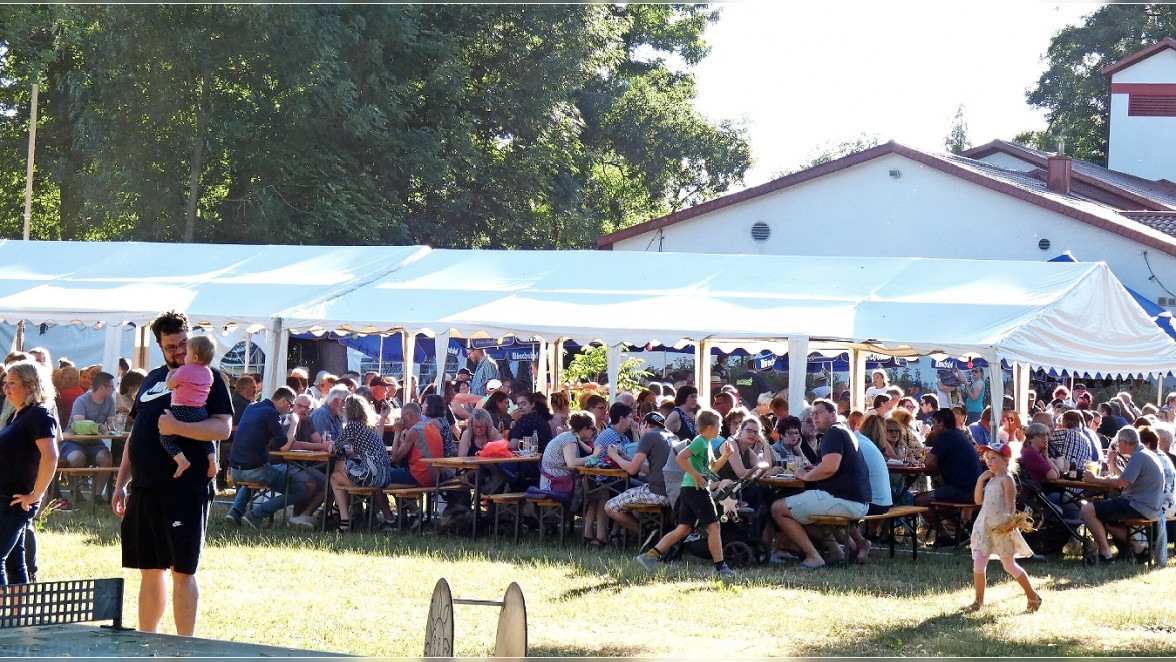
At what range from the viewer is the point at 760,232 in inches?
1108

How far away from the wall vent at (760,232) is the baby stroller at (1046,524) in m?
16.8

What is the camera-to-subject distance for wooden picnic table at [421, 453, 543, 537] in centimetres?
1172

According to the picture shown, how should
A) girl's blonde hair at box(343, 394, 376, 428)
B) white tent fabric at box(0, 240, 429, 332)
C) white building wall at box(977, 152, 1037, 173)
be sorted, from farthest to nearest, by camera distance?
white building wall at box(977, 152, 1037, 173) → white tent fabric at box(0, 240, 429, 332) → girl's blonde hair at box(343, 394, 376, 428)

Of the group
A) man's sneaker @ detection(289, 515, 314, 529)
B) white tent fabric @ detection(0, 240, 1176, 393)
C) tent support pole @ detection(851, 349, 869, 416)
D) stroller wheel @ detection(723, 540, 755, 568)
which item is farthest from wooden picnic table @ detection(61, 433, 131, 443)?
A: tent support pole @ detection(851, 349, 869, 416)

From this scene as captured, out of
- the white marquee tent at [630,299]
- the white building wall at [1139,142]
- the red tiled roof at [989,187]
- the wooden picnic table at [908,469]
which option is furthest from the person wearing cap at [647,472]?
the white building wall at [1139,142]

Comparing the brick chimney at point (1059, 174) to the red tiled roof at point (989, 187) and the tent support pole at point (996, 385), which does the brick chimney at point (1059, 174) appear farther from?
the tent support pole at point (996, 385)

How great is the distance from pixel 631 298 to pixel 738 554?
4457mm

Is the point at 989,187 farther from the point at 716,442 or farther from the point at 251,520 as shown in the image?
the point at 251,520

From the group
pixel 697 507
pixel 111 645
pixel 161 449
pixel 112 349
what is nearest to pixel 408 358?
pixel 112 349

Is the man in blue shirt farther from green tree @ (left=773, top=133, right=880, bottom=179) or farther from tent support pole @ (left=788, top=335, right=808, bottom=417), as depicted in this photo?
green tree @ (left=773, top=133, right=880, bottom=179)

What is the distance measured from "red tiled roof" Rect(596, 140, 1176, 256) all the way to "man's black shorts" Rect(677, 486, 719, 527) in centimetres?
1696

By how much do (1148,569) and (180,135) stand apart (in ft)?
75.1

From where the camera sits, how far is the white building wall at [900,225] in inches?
1003

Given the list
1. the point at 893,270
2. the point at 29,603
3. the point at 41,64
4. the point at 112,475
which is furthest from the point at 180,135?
the point at 29,603
